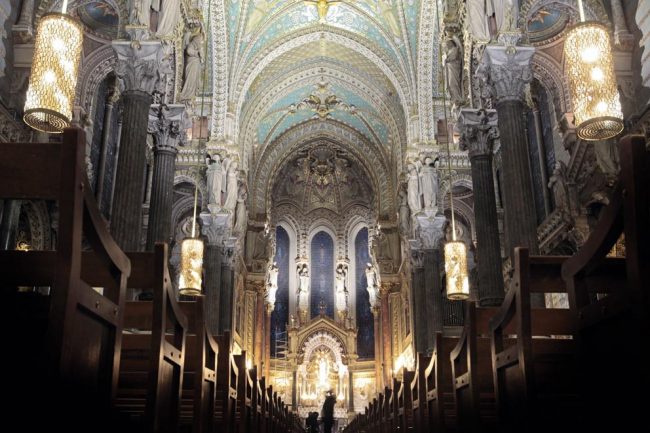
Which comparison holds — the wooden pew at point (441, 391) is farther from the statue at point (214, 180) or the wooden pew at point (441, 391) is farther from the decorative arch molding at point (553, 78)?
the statue at point (214, 180)

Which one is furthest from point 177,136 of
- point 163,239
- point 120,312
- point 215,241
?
point 120,312

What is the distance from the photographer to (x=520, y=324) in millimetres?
3314

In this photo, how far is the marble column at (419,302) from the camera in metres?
16.6

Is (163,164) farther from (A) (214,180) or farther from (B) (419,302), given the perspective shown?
(B) (419,302)

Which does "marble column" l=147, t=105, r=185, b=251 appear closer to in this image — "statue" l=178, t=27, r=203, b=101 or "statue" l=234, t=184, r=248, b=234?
"statue" l=178, t=27, r=203, b=101

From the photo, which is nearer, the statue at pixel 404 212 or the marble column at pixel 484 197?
the marble column at pixel 484 197

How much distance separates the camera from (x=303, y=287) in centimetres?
2847

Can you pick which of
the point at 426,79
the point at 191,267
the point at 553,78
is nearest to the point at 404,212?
the point at 426,79

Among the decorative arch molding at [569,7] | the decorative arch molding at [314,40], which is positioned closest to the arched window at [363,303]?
the decorative arch molding at [314,40]

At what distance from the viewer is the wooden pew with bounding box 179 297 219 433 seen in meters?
4.27

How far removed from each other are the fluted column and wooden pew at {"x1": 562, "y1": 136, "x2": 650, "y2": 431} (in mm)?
6504

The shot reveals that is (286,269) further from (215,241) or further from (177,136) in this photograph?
(177,136)

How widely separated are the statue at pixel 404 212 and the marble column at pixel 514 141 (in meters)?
9.85

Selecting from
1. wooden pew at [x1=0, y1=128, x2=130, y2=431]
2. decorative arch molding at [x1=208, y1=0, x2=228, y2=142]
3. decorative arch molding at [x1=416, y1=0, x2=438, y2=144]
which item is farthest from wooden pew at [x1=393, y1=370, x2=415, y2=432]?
decorative arch molding at [x1=416, y1=0, x2=438, y2=144]
